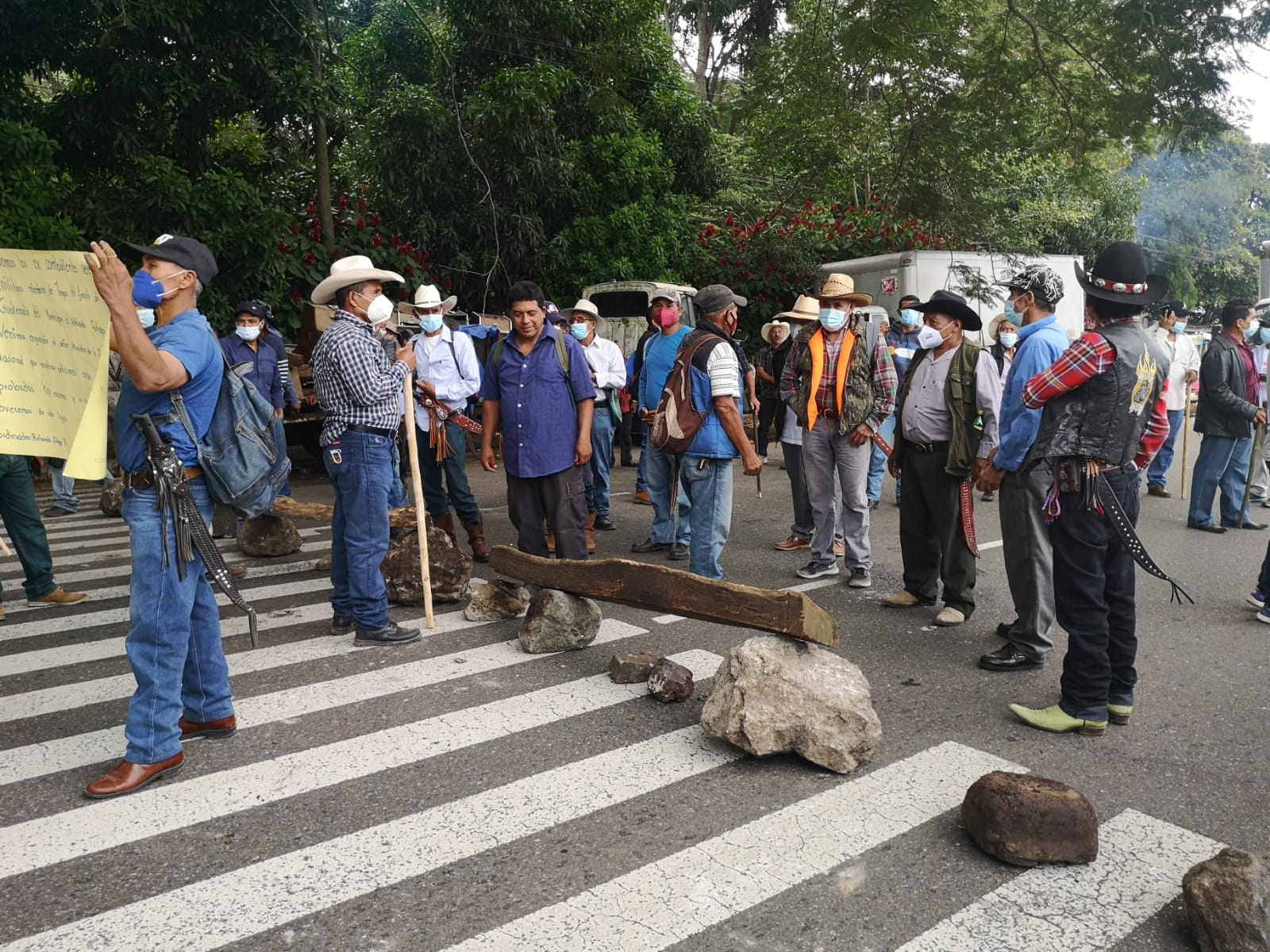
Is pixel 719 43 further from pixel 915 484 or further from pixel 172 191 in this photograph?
pixel 915 484

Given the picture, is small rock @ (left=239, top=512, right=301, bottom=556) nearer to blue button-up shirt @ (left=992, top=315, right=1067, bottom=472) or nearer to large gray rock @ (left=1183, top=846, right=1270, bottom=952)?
blue button-up shirt @ (left=992, top=315, right=1067, bottom=472)

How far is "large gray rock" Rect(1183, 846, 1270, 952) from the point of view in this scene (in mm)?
2543

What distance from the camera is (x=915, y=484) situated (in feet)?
19.9

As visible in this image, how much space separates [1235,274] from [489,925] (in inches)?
1875

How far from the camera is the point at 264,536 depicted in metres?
7.73

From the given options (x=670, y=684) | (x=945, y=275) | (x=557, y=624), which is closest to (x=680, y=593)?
(x=670, y=684)

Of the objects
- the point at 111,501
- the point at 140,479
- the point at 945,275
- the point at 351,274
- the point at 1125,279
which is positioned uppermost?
the point at 945,275

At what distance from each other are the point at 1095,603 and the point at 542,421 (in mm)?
3274

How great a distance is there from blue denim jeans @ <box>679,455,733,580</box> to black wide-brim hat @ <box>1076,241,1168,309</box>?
236 cm

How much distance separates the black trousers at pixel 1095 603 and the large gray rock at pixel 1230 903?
4.57ft

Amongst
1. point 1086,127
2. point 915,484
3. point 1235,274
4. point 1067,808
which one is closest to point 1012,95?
point 1086,127

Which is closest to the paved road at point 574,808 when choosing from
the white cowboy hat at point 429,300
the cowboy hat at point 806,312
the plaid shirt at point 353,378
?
the plaid shirt at point 353,378

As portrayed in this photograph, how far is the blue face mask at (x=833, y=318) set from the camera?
676 cm

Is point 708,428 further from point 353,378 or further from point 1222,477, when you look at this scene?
point 1222,477
